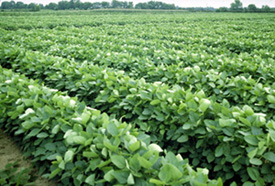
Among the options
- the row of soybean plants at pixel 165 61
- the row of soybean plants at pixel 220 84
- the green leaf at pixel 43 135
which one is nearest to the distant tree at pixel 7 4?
the row of soybean plants at pixel 165 61

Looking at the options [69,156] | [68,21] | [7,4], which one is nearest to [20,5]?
[7,4]

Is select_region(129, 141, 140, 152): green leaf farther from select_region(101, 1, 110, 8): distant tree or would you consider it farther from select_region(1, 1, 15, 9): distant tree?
select_region(1, 1, 15, 9): distant tree

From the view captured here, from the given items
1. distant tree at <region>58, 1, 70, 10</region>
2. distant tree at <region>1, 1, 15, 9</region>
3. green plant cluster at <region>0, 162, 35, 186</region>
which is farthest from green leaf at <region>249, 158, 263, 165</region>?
distant tree at <region>1, 1, 15, 9</region>

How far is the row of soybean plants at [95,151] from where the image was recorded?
4.73ft

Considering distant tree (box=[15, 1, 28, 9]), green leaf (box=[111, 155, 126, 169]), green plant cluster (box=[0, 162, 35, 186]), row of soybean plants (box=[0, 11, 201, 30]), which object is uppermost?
distant tree (box=[15, 1, 28, 9])

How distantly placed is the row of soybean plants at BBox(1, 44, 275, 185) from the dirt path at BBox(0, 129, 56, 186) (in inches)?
48.7

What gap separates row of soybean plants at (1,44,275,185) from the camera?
1877 mm

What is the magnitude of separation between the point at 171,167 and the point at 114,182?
50 centimetres

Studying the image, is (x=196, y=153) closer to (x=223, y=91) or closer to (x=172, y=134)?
→ (x=172, y=134)

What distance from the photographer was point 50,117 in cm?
233

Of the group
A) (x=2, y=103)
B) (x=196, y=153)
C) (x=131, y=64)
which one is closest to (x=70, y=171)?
(x=196, y=153)

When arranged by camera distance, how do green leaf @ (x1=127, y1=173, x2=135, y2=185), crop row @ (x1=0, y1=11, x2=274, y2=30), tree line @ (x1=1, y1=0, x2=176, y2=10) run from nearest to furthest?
1. green leaf @ (x1=127, y1=173, x2=135, y2=185)
2. crop row @ (x1=0, y1=11, x2=274, y2=30)
3. tree line @ (x1=1, y1=0, x2=176, y2=10)

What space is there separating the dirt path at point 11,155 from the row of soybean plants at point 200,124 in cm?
124

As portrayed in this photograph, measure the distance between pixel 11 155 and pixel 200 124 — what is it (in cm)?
282
